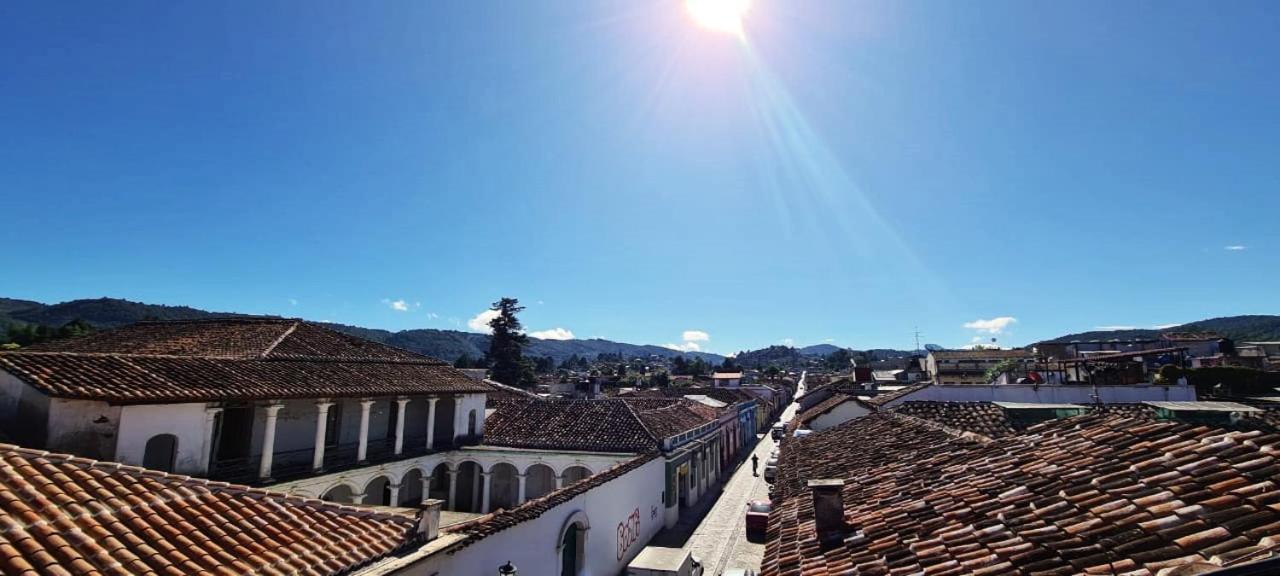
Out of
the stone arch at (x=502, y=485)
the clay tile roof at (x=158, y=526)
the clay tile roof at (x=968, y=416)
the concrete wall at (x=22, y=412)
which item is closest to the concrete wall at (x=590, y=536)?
the clay tile roof at (x=158, y=526)

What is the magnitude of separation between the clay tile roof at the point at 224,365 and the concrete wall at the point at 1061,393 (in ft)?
66.7

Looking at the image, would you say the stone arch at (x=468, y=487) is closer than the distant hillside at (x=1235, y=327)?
Yes

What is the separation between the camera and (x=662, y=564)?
49.7 feet

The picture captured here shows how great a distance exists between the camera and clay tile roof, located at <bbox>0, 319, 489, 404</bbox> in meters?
13.2

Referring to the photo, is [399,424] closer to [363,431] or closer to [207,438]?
[363,431]

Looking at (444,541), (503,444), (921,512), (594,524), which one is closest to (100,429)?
(444,541)

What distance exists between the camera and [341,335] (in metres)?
24.2

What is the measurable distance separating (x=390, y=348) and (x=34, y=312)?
13418 centimetres

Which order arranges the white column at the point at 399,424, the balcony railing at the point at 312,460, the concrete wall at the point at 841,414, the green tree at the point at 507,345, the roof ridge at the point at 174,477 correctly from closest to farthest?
the roof ridge at the point at 174,477 < the balcony railing at the point at 312,460 < the white column at the point at 399,424 < the concrete wall at the point at 841,414 < the green tree at the point at 507,345

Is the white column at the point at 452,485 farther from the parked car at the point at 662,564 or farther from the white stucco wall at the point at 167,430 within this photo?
the parked car at the point at 662,564

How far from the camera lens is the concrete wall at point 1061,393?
67.0ft

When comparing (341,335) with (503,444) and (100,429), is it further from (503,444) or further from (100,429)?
(100,429)

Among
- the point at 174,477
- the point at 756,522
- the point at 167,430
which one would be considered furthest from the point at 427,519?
the point at 756,522

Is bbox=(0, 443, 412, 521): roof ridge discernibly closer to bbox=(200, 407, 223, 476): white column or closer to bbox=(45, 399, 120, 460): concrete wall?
bbox=(45, 399, 120, 460): concrete wall
